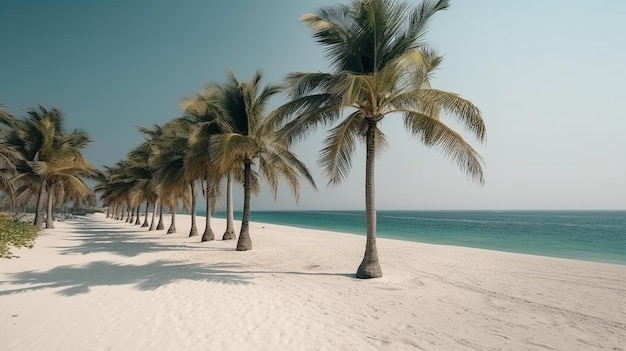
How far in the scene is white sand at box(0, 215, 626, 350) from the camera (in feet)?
15.4

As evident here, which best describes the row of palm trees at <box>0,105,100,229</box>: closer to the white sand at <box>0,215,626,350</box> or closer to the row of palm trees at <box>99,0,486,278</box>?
the white sand at <box>0,215,626,350</box>

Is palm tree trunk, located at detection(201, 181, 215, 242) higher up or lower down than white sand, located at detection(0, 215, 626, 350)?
higher up

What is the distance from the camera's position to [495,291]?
784 centimetres

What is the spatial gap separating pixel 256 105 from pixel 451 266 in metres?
10.1

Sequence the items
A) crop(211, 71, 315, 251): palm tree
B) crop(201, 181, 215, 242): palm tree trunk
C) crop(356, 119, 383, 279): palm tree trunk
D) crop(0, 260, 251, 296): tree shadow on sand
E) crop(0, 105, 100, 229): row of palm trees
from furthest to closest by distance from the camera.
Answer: crop(0, 105, 100, 229): row of palm trees
crop(201, 181, 215, 242): palm tree trunk
crop(211, 71, 315, 251): palm tree
crop(356, 119, 383, 279): palm tree trunk
crop(0, 260, 251, 296): tree shadow on sand

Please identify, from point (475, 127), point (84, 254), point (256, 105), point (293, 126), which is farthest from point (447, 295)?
point (84, 254)

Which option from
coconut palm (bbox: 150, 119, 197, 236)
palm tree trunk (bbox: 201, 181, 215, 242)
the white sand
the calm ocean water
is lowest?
the calm ocean water

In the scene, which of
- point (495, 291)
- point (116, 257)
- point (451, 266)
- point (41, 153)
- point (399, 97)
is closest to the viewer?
point (495, 291)

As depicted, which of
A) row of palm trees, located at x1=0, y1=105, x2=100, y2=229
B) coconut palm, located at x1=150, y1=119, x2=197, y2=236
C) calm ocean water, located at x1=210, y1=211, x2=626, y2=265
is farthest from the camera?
calm ocean water, located at x1=210, y1=211, x2=626, y2=265

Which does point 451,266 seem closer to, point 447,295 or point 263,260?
point 447,295

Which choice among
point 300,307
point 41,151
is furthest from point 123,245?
point 300,307

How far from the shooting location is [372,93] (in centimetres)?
786

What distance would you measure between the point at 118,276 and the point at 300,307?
5.77 meters

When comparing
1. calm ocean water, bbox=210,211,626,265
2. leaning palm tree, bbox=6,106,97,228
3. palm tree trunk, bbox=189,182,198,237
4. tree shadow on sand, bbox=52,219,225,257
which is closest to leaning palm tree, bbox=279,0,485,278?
tree shadow on sand, bbox=52,219,225,257
